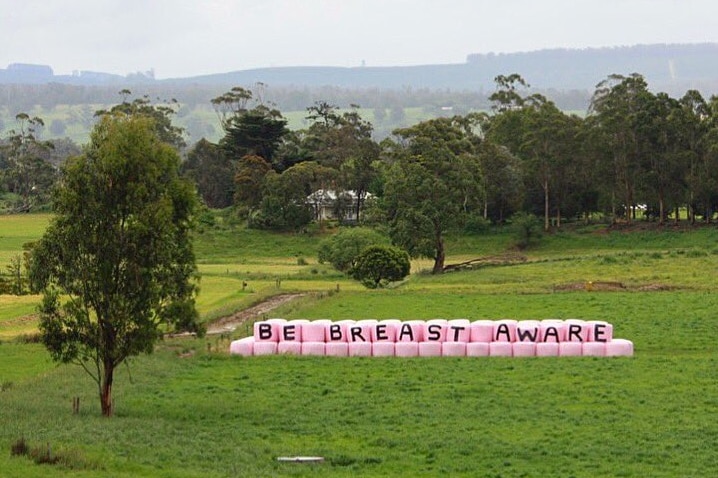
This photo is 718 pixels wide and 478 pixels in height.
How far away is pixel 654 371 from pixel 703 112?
7259 centimetres

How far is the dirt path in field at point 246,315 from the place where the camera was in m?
46.0

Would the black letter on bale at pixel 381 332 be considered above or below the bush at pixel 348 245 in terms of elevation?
above

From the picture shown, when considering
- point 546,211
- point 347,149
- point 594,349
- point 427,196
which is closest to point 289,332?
point 594,349

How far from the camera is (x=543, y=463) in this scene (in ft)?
74.9

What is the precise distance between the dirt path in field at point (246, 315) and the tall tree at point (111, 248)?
52.1 feet

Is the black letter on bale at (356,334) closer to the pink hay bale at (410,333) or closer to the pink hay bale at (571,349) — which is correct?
the pink hay bale at (410,333)

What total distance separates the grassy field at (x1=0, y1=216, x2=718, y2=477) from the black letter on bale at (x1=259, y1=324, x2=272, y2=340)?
116cm

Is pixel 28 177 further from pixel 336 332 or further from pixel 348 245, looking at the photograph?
pixel 336 332

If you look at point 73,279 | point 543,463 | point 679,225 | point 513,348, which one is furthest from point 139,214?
point 679,225

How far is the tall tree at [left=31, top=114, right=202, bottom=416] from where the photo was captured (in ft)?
91.2

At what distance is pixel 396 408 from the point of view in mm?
28250

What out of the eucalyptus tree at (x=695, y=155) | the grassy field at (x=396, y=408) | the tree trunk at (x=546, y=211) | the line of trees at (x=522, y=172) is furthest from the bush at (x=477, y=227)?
the grassy field at (x=396, y=408)

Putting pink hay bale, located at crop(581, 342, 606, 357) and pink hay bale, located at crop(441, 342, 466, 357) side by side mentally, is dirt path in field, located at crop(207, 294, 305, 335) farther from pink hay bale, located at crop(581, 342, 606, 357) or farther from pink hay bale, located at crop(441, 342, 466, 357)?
pink hay bale, located at crop(581, 342, 606, 357)

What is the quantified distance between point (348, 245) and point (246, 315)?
25.9m
